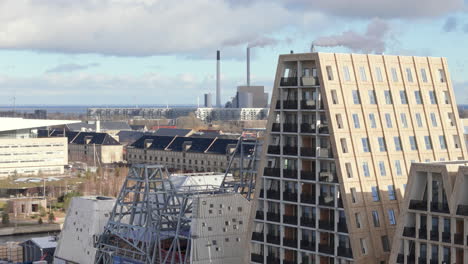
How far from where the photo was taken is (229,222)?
51.9 metres

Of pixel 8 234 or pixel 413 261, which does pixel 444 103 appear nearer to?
pixel 413 261

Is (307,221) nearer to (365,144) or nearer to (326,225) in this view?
(326,225)

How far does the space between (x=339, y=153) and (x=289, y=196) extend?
3.69 metres

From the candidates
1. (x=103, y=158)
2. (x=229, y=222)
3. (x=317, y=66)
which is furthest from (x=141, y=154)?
(x=317, y=66)

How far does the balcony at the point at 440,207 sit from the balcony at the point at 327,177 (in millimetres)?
5815

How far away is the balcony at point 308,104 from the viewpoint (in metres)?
43.5

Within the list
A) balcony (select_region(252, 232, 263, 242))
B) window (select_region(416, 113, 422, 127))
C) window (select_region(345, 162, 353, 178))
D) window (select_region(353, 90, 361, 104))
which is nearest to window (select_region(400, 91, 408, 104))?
window (select_region(416, 113, 422, 127))

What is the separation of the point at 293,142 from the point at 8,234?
53237 mm

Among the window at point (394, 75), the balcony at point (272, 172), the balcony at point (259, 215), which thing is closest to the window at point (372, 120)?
the window at point (394, 75)

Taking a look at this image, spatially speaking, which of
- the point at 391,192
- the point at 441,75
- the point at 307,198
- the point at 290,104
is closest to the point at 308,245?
the point at 307,198

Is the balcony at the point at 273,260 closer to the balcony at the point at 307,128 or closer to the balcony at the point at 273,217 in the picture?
the balcony at the point at 273,217

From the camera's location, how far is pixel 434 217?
3791 centimetres

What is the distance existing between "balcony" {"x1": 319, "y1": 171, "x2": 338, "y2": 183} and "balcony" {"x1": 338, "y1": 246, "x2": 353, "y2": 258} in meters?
3.09

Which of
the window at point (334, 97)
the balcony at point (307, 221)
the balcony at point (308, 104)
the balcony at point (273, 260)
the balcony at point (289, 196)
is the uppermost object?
the window at point (334, 97)
